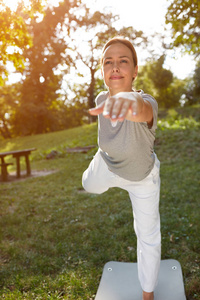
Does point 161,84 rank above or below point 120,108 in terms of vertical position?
above

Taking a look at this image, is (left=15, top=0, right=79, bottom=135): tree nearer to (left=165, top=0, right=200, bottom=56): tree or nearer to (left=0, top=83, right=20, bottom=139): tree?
(left=0, top=83, right=20, bottom=139): tree

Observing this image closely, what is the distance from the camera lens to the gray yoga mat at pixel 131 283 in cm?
255

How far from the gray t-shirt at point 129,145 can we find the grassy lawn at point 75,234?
4.23 ft

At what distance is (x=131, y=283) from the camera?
109 inches

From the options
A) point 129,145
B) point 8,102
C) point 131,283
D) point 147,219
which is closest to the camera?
point 129,145

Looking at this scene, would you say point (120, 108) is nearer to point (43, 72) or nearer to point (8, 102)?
point (43, 72)

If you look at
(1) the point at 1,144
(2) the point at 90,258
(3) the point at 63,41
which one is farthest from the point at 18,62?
(1) the point at 1,144

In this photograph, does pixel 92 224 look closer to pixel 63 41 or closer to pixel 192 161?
pixel 192 161

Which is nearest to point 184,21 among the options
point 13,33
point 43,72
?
point 13,33

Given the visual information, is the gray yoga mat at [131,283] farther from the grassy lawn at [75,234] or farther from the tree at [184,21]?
the tree at [184,21]

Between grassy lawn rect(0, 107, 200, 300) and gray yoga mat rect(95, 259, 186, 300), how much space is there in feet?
0.30

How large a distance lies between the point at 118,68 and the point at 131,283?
1.95m

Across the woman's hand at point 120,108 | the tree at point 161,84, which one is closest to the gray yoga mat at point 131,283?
the woman's hand at point 120,108

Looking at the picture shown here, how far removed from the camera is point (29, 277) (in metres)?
2.95
